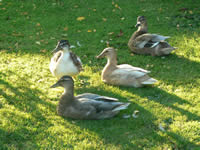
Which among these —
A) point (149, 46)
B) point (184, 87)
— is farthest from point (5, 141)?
point (149, 46)

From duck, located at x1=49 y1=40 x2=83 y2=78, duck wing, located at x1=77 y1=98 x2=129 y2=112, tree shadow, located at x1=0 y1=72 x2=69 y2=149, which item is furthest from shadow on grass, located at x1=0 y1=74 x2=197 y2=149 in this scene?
duck, located at x1=49 y1=40 x2=83 y2=78

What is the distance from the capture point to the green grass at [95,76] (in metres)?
4.69

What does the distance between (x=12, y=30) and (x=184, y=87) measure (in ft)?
18.8

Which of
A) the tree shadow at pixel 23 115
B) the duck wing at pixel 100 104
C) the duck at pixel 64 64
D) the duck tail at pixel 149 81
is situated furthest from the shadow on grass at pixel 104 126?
the duck at pixel 64 64

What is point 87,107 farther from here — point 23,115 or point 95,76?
point 95,76

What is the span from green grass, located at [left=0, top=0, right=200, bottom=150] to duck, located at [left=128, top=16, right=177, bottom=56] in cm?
19

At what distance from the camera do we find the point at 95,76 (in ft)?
22.2

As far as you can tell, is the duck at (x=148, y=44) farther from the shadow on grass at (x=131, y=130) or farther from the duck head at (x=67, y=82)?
the duck head at (x=67, y=82)

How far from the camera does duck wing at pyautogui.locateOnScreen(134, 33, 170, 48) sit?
304 inches

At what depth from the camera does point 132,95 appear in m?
5.98

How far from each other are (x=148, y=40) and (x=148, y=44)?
132 mm

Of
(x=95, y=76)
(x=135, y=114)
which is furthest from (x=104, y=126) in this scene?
(x=95, y=76)

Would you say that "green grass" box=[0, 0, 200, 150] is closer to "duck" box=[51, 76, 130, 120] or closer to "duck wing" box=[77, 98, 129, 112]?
"duck" box=[51, 76, 130, 120]

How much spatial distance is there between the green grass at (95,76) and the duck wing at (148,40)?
0.32 meters
